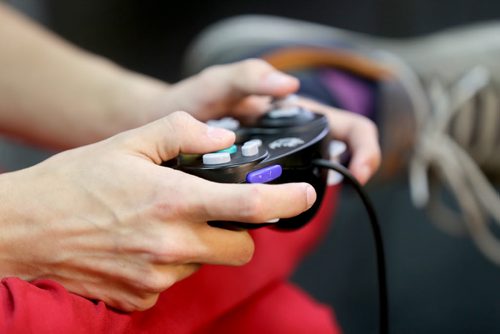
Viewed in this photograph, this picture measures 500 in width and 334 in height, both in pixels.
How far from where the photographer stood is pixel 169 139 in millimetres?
338

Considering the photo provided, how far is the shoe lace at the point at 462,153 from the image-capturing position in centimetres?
78

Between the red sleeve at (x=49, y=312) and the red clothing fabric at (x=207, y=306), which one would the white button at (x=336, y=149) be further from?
the red sleeve at (x=49, y=312)

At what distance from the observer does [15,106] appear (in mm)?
640

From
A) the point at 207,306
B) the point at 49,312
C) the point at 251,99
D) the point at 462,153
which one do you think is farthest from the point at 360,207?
the point at 49,312

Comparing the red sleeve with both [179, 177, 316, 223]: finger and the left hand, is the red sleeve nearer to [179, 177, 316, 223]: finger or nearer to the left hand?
[179, 177, 316, 223]: finger

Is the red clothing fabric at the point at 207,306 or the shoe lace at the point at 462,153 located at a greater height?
the red clothing fabric at the point at 207,306

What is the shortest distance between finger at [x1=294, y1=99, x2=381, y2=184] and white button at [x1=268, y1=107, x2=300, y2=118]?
27 mm

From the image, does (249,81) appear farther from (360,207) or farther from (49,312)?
(360,207)

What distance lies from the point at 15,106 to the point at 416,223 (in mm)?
615

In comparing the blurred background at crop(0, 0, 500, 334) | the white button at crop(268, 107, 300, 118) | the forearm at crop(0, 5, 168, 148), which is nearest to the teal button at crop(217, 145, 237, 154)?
the white button at crop(268, 107, 300, 118)

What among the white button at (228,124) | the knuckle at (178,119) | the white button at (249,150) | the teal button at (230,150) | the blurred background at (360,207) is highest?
the knuckle at (178,119)

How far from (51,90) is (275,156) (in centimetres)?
37

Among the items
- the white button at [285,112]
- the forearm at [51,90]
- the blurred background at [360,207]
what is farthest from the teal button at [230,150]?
the blurred background at [360,207]

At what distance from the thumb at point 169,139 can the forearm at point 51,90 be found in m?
0.29
